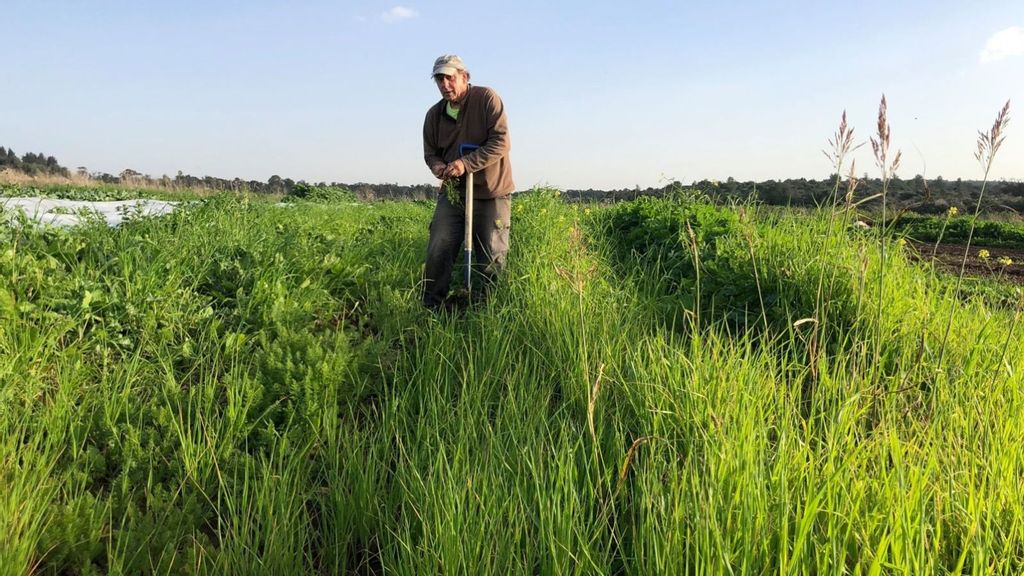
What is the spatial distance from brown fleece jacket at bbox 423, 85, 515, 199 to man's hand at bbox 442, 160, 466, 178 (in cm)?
5

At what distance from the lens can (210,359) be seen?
2.86m

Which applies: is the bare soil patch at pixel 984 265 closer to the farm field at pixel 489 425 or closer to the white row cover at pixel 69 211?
the farm field at pixel 489 425

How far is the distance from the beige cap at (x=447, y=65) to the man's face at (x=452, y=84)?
0.02m

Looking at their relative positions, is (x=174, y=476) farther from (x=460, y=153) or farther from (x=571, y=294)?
(x=460, y=153)

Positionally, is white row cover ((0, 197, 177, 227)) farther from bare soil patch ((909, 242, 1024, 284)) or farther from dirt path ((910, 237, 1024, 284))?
dirt path ((910, 237, 1024, 284))

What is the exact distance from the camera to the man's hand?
4176 millimetres

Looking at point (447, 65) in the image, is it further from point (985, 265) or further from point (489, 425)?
point (985, 265)

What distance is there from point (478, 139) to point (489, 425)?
313cm

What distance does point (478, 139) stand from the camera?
455 cm

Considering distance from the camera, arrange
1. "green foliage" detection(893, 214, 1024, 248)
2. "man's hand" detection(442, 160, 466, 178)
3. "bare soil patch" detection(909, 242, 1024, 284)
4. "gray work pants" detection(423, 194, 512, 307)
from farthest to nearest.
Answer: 1. "green foliage" detection(893, 214, 1024, 248)
2. "bare soil patch" detection(909, 242, 1024, 284)
3. "gray work pants" detection(423, 194, 512, 307)
4. "man's hand" detection(442, 160, 466, 178)

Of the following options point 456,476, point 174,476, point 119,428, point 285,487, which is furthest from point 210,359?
point 456,476

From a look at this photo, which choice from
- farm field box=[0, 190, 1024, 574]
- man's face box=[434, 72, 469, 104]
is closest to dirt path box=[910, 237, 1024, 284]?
farm field box=[0, 190, 1024, 574]

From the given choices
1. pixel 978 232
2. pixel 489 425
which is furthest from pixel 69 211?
pixel 978 232

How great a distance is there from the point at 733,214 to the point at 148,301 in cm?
551
